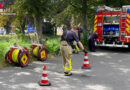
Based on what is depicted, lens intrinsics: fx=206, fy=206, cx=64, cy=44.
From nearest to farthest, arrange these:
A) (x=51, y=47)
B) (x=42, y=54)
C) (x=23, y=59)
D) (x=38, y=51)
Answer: (x=23, y=59) → (x=38, y=51) → (x=42, y=54) → (x=51, y=47)

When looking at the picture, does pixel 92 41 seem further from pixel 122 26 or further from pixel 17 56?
pixel 17 56

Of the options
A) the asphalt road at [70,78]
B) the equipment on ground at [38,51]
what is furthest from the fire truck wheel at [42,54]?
the asphalt road at [70,78]

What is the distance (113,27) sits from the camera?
14094mm

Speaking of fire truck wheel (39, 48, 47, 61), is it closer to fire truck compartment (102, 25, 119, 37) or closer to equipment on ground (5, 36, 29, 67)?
equipment on ground (5, 36, 29, 67)

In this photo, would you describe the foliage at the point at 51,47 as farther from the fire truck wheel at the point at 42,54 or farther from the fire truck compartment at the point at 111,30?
the fire truck compartment at the point at 111,30

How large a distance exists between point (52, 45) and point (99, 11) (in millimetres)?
4820

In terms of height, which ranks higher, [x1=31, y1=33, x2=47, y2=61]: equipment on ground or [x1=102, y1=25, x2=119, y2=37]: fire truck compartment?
[x1=102, y1=25, x2=119, y2=37]: fire truck compartment

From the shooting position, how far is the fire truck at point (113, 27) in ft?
43.4

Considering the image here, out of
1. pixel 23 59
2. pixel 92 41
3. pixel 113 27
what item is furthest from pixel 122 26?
pixel 23 59

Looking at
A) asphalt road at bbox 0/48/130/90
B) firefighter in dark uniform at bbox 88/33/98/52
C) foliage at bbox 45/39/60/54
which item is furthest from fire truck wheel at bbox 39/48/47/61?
firefighter in dark uniform at bbox 88/33/98/52

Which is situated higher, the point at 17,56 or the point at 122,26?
the point at 122,26

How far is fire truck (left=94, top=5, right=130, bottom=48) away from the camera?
13234 millimetres

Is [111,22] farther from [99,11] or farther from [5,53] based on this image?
[5,53]

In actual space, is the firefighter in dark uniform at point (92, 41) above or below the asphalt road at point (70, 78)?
above
